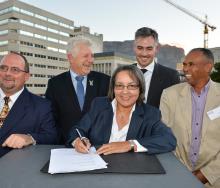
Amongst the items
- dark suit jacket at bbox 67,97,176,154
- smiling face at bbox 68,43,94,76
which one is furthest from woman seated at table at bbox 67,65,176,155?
smiling face at bbox 68,43,94,76

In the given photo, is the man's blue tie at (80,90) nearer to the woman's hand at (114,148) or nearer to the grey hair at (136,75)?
the grey hair at (136,75)

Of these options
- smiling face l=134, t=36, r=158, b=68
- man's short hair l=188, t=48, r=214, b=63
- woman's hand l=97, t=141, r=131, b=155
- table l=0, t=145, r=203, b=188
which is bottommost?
table l=0, t=145, r=203, b=188

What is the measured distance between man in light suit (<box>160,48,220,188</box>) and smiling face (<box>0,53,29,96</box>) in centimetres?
148

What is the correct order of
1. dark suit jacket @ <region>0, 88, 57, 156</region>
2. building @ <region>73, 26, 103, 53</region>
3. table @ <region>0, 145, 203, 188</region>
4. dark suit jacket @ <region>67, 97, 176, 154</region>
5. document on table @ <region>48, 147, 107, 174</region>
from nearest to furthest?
table @ <region>0, 145, 203, 188</region>, document on table @ <region>48, 147, 107, 174</region>, dark suit jacket @ <region>67, 97, 176, 154</region>, dark suit jacket @ <region>0, 88, 57, 156</region>, building @ <region>73, 26, 103, 53</region>

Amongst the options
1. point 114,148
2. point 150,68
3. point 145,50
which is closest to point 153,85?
point 150,68

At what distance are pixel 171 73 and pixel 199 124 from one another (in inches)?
45.3

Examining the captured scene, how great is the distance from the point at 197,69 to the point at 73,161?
5.98 feet

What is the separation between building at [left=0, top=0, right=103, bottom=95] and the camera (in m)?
87.4

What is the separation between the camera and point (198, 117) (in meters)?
2.94

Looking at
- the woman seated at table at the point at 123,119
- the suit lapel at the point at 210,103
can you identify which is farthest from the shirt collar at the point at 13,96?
the suit lapel at the point at 210,103

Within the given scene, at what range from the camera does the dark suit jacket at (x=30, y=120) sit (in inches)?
101

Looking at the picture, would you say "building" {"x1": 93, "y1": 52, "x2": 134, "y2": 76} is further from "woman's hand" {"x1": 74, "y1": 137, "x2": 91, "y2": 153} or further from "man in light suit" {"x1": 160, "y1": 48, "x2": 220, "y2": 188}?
"woman's hand" {"x1": 74, "y1": 137, "x2": 91, "y2": 153}

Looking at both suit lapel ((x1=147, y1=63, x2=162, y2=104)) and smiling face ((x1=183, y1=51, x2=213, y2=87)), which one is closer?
smiling face ((x1=183, y1=51, x2=213, y2=87))

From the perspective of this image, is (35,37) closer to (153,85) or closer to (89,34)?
(89,34)
